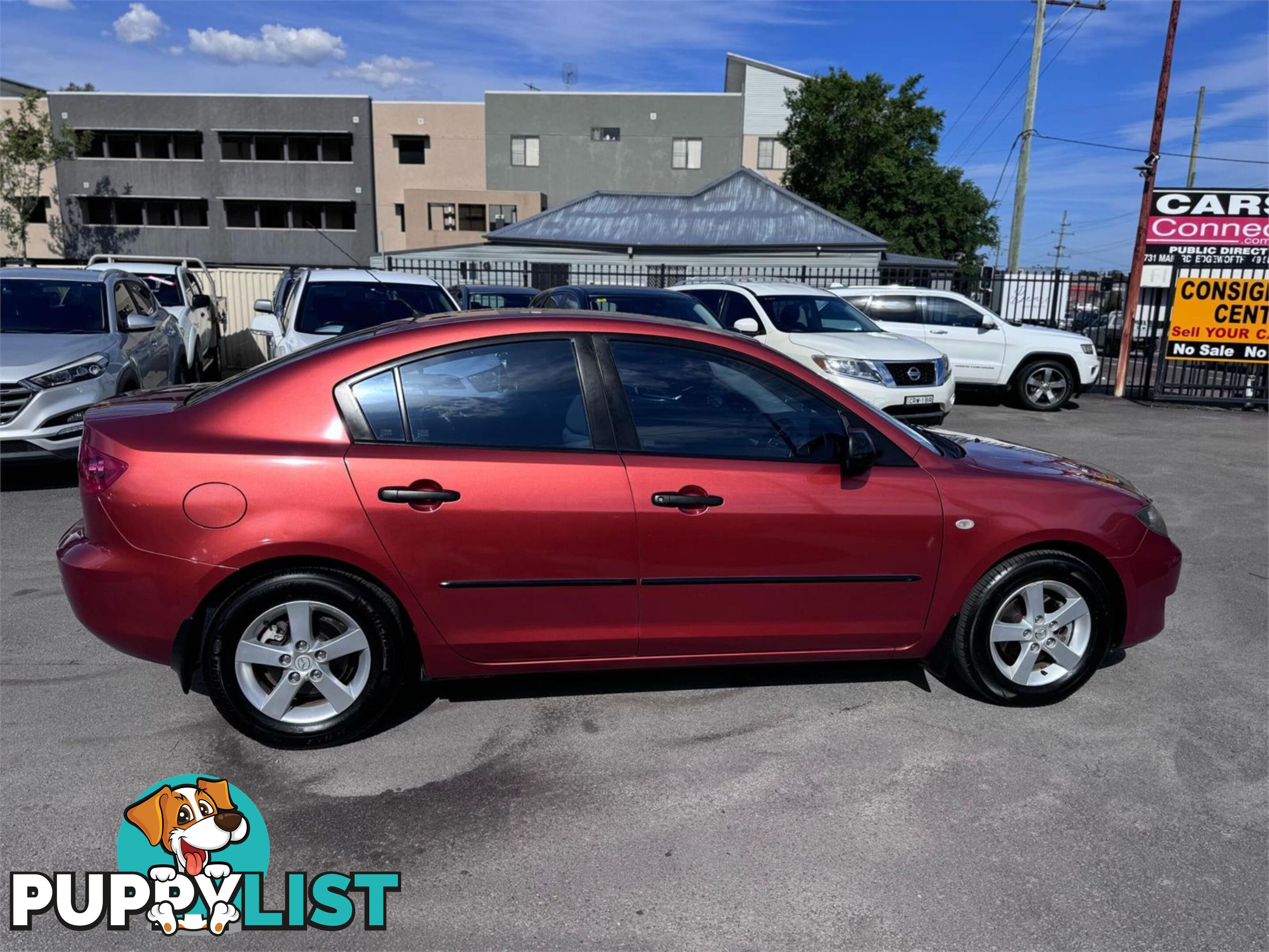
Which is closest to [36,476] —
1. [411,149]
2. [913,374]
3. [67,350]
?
[67,350]

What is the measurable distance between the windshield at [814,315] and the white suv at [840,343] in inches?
0.4

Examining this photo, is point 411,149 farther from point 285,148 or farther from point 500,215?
point 500,215

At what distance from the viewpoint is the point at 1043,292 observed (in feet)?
64.8

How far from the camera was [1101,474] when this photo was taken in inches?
176

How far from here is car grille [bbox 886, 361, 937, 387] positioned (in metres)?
10.7

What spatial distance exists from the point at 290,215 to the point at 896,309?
42385 millimetres

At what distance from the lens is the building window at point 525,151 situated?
48500 mm

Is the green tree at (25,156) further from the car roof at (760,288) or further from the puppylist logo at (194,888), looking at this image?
the puppylist logo at (194,888)

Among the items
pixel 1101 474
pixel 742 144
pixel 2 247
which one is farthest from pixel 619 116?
pixel 1101 474

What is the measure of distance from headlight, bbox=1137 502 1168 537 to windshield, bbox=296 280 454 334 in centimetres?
678

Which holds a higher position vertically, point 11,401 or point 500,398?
point 500,398

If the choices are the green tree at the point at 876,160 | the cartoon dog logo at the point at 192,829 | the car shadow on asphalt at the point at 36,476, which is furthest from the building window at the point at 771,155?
the cartoon dog logo at the point at 192,829

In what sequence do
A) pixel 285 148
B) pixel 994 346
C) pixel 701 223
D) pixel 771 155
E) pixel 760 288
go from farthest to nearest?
pixel 771 155
pixel 285 148
pixel 701 223
pixel 994 346
pixel 760 288

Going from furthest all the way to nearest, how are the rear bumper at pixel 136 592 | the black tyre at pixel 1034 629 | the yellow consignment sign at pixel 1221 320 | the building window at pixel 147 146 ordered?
the building window at pixel 147 146, the yellow consignment sign at pixel 1221 320, the black tyre at pixel 1034 629, the rear bumper at pixel 136 592
